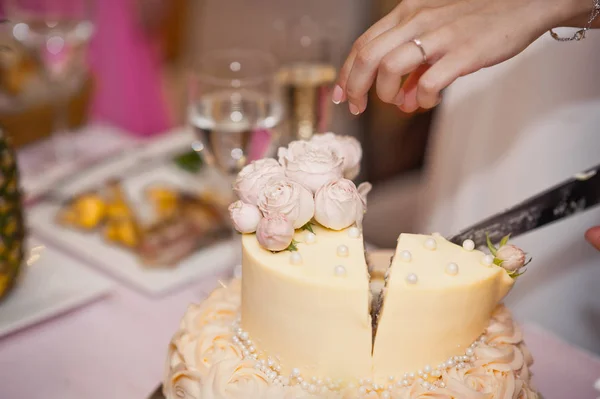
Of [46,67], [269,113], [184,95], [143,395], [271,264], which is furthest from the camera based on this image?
[184,95]

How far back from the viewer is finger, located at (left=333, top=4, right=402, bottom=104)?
98 centimetres

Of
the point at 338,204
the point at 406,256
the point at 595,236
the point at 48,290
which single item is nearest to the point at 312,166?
the point at 338,204

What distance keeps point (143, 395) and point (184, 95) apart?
4.43 metres

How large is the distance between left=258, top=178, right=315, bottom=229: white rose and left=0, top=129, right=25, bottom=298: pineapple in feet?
1.99

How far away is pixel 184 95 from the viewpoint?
5.34 meters

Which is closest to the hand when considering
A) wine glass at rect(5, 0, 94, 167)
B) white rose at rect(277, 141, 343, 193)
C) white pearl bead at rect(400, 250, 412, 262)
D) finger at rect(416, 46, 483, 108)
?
finger at rect(416, 46, 483, 108)

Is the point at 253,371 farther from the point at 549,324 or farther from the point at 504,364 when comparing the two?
the point at 549,324

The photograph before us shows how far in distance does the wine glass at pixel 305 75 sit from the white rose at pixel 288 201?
91 centimetres

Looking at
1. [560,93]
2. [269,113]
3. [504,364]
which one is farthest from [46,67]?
[504,364]

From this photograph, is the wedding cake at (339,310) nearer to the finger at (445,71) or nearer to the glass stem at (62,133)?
the finger at (445,71)

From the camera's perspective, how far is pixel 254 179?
0.90 meters

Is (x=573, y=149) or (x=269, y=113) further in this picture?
(x=573, y=149)

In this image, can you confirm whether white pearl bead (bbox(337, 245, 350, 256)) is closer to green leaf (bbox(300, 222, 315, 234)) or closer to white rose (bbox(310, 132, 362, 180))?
green leaf (bbox(300, 222, 315, 234))

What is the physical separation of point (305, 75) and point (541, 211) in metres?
1.00
